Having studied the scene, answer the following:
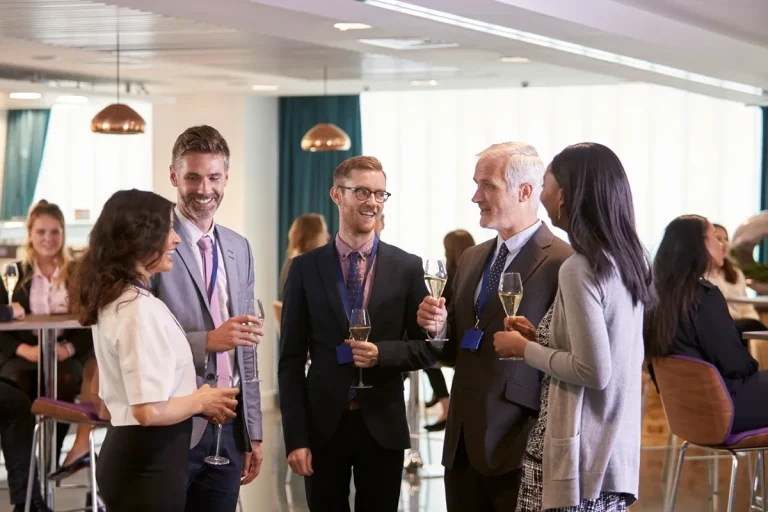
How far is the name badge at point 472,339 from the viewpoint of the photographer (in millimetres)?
3025

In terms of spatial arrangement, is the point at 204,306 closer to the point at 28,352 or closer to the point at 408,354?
the point at 408,354

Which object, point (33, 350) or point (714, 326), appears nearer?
point (714, 326)


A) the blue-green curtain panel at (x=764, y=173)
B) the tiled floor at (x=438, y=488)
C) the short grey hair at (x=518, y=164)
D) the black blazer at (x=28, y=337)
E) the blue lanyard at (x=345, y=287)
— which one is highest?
the blue-green curtain panel at (x=764, y=173)

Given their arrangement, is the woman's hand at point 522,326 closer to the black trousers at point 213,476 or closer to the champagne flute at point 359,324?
Result: the champagne flute at point 359,324

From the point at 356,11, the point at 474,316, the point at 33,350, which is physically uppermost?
the point at 356,11

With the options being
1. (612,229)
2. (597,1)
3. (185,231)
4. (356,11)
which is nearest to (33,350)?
(356,11)

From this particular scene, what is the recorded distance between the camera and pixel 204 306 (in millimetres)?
3113

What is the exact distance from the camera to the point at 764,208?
1187 centimetres

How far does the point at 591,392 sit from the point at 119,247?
1.22m

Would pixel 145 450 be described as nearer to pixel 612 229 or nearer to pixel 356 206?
pixel 356 206

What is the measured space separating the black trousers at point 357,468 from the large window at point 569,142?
368 inches

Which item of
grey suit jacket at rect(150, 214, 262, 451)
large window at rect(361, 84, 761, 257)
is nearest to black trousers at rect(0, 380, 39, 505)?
grey suit jacket at rect(150, 214, 262, 451)

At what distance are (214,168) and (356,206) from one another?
430mm

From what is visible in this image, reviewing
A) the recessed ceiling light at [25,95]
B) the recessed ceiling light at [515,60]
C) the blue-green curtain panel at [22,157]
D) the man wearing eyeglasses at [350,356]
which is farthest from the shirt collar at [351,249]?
the blue-green curtain panel at [22,157]
